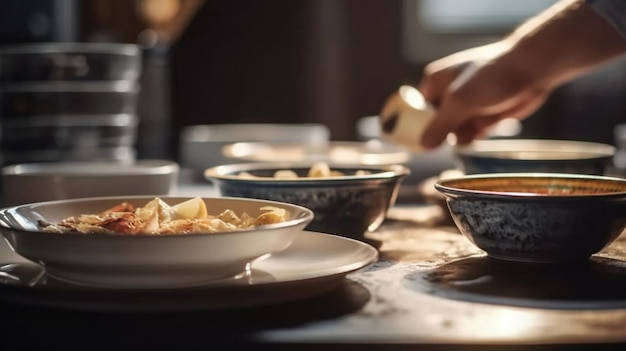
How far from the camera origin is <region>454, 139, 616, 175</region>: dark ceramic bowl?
117 centimetres

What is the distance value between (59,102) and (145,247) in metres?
1.11

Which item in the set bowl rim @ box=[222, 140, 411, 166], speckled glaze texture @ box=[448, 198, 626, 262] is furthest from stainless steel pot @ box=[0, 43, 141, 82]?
speckled glaze texture @ box=[448, 198, 626, 262]

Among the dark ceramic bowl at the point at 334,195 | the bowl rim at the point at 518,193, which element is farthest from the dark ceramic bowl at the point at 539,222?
the dark ceramic bowl at the point at 334,195

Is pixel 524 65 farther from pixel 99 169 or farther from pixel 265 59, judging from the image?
pixel 265 59

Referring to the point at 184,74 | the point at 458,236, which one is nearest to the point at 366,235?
the point at 458,236

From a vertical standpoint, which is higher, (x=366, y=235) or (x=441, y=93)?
(x=441, y=93)

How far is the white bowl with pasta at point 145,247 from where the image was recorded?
659mm

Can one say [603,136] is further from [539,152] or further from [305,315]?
[305,315]

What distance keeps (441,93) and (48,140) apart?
0.75 m

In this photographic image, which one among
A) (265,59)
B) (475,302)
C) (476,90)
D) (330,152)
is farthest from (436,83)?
(265,59)

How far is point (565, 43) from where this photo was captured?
1218mm

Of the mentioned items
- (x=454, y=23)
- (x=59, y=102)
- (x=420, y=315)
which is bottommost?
(x=420, y=315)

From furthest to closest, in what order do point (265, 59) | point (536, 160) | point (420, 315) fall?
point (265, 59)
point (536, 160)
point (420, 315)

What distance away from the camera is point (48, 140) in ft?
5.58
